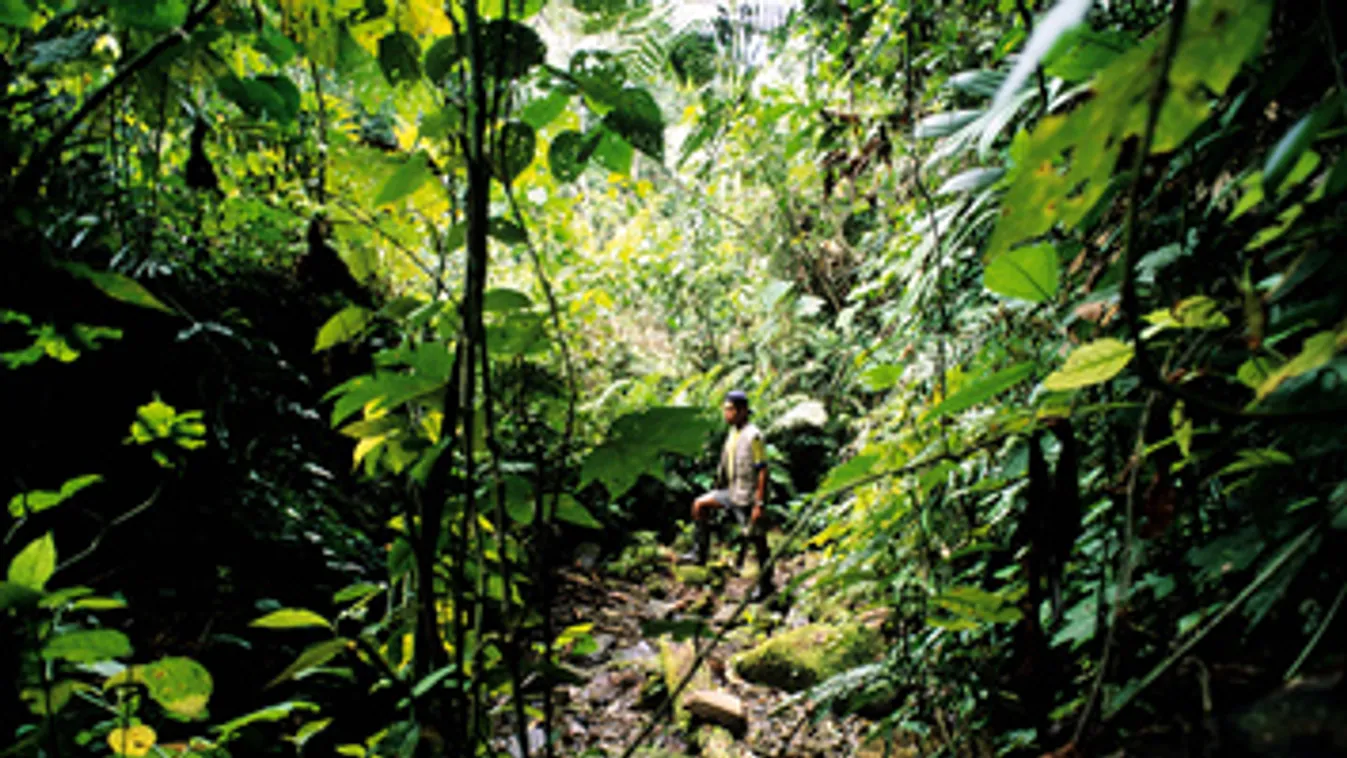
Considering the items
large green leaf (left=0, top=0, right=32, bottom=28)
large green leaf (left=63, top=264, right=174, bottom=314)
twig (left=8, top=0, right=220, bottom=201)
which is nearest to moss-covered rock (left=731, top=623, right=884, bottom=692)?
large green leaf (left=63, top=264, right=174, bottom=314)

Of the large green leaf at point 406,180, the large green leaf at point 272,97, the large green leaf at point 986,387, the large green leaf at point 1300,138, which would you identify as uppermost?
the large green leaf at point 272,97

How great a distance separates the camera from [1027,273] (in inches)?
30.2

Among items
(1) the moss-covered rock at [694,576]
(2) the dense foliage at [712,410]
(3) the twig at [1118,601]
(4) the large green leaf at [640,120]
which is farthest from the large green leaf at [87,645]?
(1) the moss-covered rock at [694,576]

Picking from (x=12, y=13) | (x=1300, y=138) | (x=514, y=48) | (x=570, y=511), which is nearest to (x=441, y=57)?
(x=514, y=48)

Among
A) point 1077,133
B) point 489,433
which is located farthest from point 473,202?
point 1077,133

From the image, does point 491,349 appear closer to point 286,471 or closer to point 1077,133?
point 1077,133

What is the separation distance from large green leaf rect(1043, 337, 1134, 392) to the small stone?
2785mm

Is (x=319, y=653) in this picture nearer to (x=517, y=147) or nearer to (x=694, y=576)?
(x=517, y=147)

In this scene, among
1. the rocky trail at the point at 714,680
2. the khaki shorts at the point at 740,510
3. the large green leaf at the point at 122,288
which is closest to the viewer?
the large green leaf at the point at 122,288

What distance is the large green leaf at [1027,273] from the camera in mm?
754

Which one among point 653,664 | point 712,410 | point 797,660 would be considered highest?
point 712,410

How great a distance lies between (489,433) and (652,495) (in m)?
6.48

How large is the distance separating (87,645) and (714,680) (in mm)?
3124

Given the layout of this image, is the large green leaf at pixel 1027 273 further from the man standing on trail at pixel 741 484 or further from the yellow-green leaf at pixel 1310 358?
the man standing on trail at pixel 741 484
